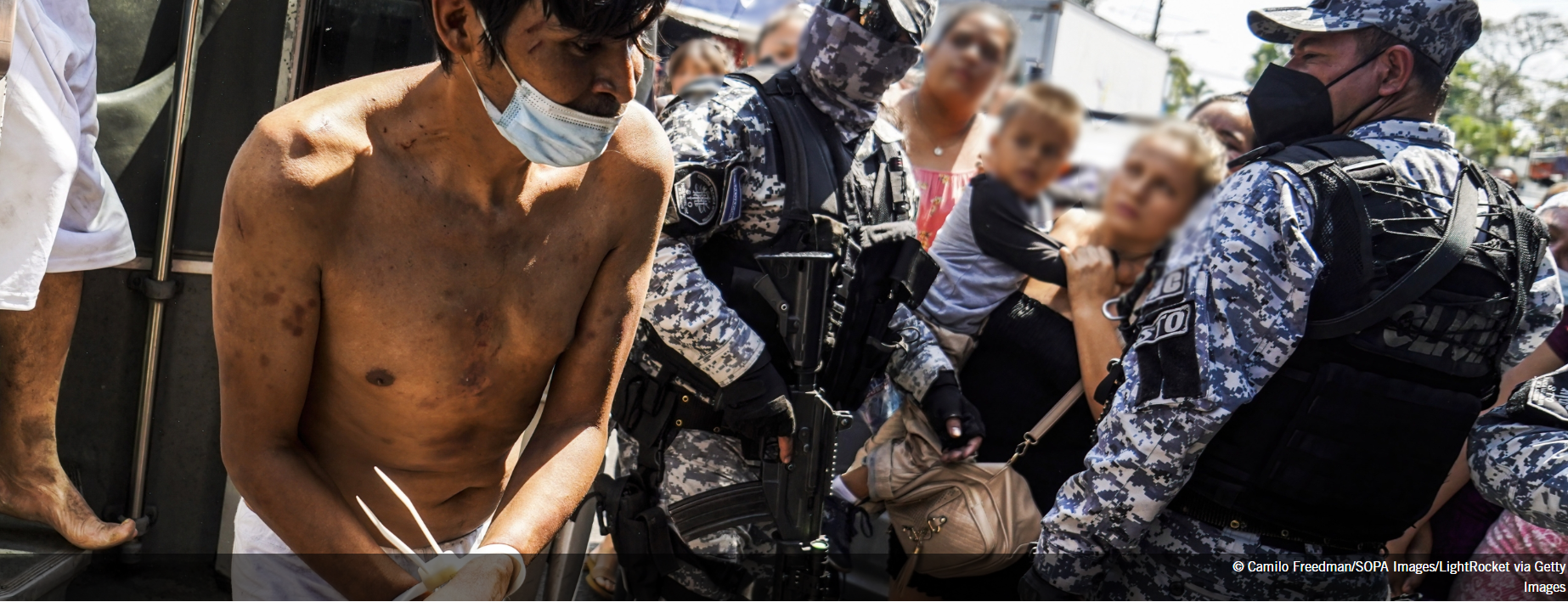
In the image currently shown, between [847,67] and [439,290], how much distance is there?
155cm

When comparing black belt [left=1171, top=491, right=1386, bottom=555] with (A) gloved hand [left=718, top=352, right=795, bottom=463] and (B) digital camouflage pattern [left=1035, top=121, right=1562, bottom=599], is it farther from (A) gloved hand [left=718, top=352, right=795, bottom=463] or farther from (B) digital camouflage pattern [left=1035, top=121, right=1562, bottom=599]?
(A) gloved hand [left=718, top=352, right=795, bottom=463]

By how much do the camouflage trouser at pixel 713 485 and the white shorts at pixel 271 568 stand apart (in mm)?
1167

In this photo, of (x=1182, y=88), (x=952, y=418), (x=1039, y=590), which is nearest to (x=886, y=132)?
(x=952, y=418)

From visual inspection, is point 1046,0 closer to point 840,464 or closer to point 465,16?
point 465,16

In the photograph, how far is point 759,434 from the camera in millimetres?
2801

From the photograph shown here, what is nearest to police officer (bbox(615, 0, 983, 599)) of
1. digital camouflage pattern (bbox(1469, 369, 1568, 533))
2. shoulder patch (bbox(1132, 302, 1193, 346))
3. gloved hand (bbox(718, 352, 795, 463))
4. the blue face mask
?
gloved hand (bbox(718, 352, 795, 463))

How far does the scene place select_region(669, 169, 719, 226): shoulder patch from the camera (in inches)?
107

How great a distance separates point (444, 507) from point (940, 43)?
1.22 metres

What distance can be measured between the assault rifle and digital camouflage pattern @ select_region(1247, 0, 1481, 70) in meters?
1.19

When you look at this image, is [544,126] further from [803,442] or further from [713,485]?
[713,485]

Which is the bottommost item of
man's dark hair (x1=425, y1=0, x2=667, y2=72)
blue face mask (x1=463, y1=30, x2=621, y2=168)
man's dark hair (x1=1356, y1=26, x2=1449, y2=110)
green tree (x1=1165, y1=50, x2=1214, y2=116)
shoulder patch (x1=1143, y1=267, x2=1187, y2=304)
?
shoulder patch (x1=1143, y1=267, x2=1187, y2=304)

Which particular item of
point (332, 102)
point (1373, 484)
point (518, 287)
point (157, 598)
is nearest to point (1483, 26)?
point (1373, 484)

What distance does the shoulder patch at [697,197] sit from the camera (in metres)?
2.72

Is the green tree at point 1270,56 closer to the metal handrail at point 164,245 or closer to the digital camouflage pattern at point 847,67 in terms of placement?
the digital camouflage pattern at point 847,67
